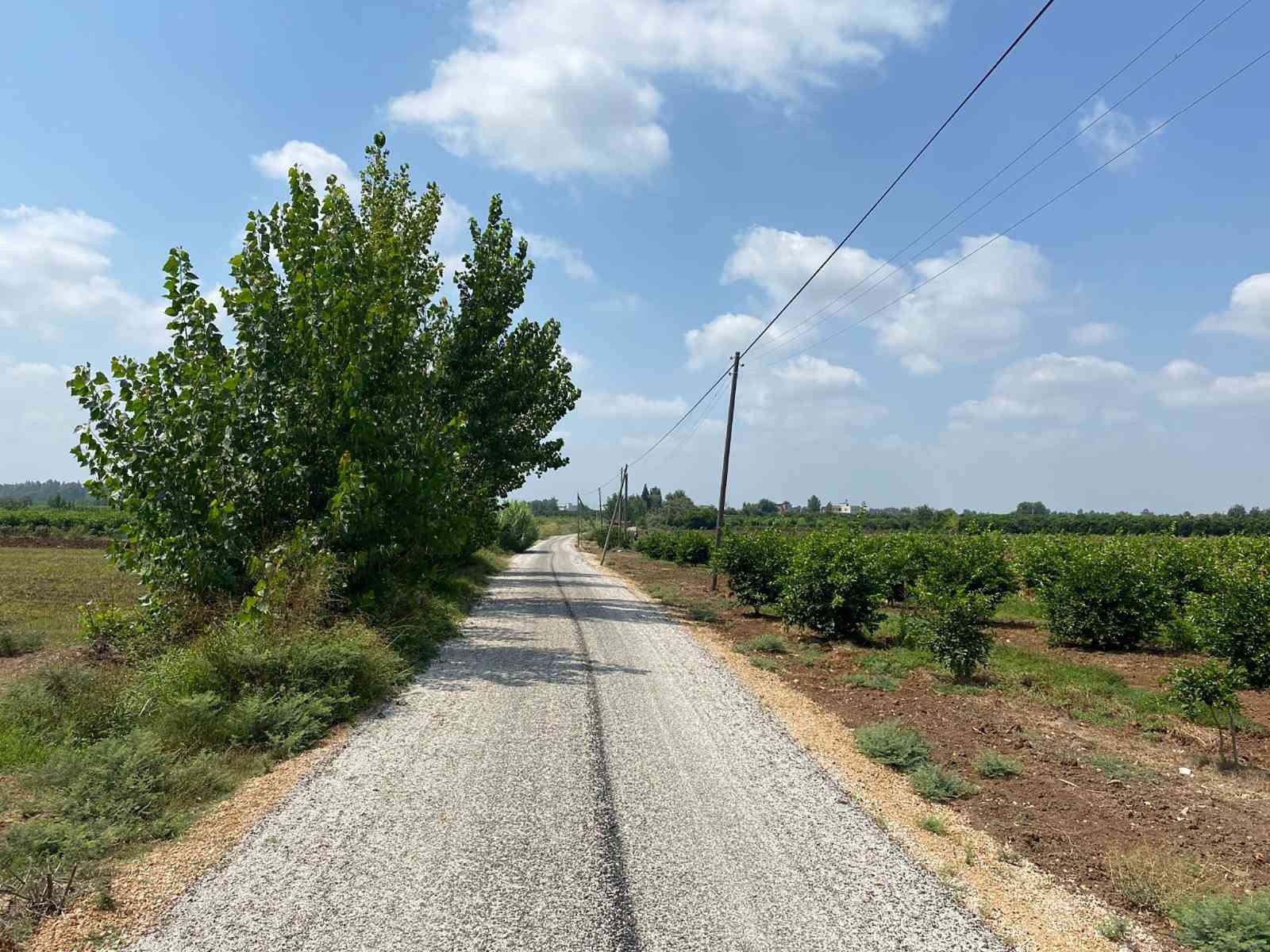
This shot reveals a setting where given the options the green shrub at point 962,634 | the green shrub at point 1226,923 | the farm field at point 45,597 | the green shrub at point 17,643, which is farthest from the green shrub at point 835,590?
the green shrub at point 17,643

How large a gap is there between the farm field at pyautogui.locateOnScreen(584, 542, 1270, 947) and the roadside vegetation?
5.67m

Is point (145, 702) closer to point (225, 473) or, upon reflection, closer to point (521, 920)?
point (225, 473)

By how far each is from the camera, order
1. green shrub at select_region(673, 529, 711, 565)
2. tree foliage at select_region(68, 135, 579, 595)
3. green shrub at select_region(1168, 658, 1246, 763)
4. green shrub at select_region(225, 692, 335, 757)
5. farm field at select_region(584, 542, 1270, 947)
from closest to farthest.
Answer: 1. farm field at select_region(584, 542, 1270, 947)
2. green shrub at select_region(225, 692, 335, 757)
3. green shrub at select_region(1168, 658, 1246, 763)
4. tree foliage at select_region(68, 135, 579, 595)
5. green shrub at select_region(673, 529, 711, 565)

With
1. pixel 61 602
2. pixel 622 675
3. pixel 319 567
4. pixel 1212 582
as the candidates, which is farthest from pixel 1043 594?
pixel 61 602

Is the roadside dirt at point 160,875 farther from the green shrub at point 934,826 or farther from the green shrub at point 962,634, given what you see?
the green shrub at point 962,634

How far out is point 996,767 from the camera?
7.30 m

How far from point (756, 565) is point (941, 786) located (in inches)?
516

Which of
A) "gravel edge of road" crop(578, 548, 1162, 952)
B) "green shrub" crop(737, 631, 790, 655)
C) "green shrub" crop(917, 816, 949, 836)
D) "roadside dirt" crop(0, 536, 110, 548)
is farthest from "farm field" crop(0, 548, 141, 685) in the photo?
"green shrub" crop(917, 816, 949, 836)

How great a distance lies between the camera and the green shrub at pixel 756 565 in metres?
19.5

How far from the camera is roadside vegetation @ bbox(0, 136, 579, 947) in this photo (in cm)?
640

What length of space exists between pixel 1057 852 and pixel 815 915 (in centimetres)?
233

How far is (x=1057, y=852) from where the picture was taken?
5527 mm

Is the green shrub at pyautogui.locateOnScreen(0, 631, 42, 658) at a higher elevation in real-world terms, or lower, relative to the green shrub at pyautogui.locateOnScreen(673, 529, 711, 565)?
lower

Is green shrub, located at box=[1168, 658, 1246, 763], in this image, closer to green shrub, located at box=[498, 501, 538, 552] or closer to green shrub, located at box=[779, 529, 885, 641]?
green shrub, located at box=[779, 529, 885, 641]
